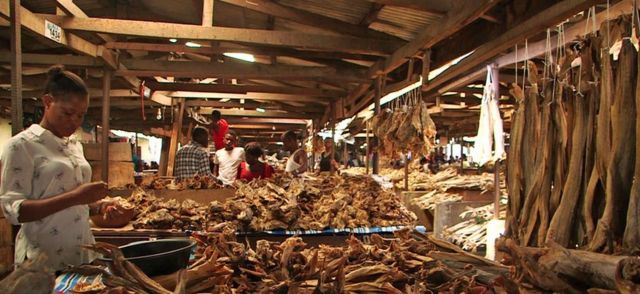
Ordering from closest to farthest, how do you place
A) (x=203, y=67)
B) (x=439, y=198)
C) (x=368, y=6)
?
(x=368, y=6)
(x=203, y=67)
(x=439, y=198)

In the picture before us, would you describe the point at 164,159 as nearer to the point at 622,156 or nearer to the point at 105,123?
the point at 105,123

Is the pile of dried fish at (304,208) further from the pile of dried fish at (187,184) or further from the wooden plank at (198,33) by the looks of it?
the wooden plank at (198,33)

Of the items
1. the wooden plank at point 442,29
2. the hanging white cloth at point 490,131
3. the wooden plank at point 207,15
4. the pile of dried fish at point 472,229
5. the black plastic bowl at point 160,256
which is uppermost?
the wooden plank at point 207,15

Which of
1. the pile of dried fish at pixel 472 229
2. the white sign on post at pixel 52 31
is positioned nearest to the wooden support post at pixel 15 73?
the white sign on post at pixel 52 31

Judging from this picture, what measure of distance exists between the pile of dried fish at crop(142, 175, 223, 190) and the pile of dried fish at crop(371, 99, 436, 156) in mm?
2582

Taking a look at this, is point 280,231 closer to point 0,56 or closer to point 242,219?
point 242,219

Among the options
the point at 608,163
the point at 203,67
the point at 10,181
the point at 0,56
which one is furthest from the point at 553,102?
the point at 0,56

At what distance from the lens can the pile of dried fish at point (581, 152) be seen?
1.78 meters

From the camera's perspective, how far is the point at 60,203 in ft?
7.52

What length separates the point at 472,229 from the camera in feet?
22.3

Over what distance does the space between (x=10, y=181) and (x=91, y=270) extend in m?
0.92

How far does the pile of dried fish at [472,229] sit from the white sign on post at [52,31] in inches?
230

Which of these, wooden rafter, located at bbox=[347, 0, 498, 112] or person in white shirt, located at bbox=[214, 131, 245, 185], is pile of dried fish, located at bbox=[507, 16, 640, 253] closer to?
wooden rafter, located at bbox=[347, 0, 498, 112]

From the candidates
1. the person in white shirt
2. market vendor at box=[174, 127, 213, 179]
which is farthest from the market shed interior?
the person in white shirt
